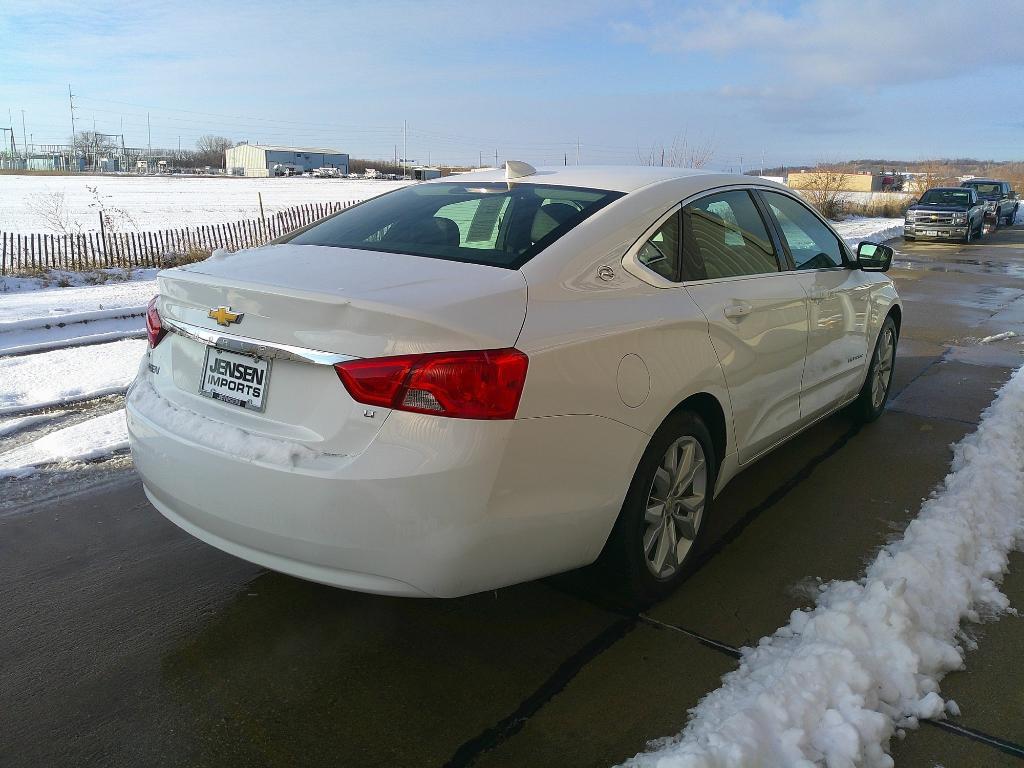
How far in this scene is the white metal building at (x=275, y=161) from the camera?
116031mm

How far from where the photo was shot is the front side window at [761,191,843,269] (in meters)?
4.28

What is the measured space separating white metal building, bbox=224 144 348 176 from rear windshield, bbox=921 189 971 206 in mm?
97266

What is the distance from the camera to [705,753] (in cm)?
215

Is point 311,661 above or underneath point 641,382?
underneath

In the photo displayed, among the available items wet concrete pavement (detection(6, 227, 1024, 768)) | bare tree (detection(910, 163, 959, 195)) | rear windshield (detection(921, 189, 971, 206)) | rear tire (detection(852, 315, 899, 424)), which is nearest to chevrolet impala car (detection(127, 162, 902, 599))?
wet concrete pavement (detection(6, 227, 1024, 768))

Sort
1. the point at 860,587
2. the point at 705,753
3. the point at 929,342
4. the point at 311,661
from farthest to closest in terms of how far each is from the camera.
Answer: the point at 929,342, the point at 860,587, the point at 311,661, the point at 705,753

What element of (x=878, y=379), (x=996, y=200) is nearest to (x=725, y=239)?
(x=878, y=379)

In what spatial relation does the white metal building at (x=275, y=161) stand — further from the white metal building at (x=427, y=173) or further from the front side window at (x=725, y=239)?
the front side window at (x=725, y=239)

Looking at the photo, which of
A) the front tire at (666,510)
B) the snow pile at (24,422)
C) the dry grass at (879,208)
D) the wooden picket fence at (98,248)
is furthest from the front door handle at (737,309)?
the dry grass at (879,208)

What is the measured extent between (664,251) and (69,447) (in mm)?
3604

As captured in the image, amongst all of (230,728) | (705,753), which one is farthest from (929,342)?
(230,728)

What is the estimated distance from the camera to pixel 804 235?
4.54m

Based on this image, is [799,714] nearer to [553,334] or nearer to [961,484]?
[553,334]

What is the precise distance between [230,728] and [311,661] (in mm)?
388
